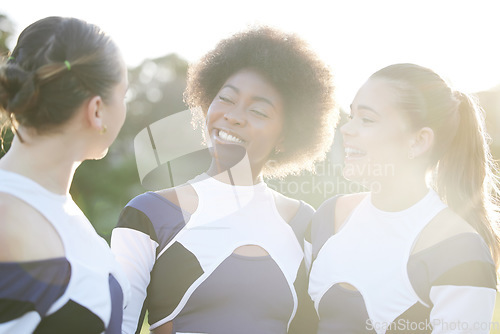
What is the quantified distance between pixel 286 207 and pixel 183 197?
653 mm

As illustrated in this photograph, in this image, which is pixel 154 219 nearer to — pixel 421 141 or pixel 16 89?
pixel 16 89

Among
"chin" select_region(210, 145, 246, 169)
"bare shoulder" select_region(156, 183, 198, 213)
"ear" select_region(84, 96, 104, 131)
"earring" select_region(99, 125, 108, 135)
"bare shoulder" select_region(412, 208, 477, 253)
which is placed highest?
"ear" select_region(84, 96, 104, 131)

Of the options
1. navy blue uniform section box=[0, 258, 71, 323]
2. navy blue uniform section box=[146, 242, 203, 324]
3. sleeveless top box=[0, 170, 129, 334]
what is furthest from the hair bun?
navy blue uniform section box=[146, 242, 203, 324]

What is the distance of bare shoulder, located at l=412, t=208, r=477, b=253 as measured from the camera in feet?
8.39

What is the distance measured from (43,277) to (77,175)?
16.7m

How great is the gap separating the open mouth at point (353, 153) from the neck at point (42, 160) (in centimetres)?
161

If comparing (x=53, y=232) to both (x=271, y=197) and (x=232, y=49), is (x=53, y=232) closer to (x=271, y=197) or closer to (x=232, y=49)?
(x=271, y=197)

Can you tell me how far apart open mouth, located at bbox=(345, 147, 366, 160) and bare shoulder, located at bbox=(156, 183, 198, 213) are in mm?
914

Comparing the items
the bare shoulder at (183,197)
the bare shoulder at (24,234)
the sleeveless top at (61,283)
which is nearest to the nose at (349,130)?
the bare shoulder at (183,197)

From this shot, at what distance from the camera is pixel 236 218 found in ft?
9.73

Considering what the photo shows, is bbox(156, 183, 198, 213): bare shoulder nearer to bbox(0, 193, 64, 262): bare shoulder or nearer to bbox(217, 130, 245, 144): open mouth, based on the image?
bbox(217, 130, 245, 144): open mouth

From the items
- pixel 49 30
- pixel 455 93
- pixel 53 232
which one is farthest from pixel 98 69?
pixel 455 93

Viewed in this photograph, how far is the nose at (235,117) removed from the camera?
3.00m

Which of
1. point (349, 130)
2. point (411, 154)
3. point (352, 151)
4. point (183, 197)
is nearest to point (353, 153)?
point (352, 151)
